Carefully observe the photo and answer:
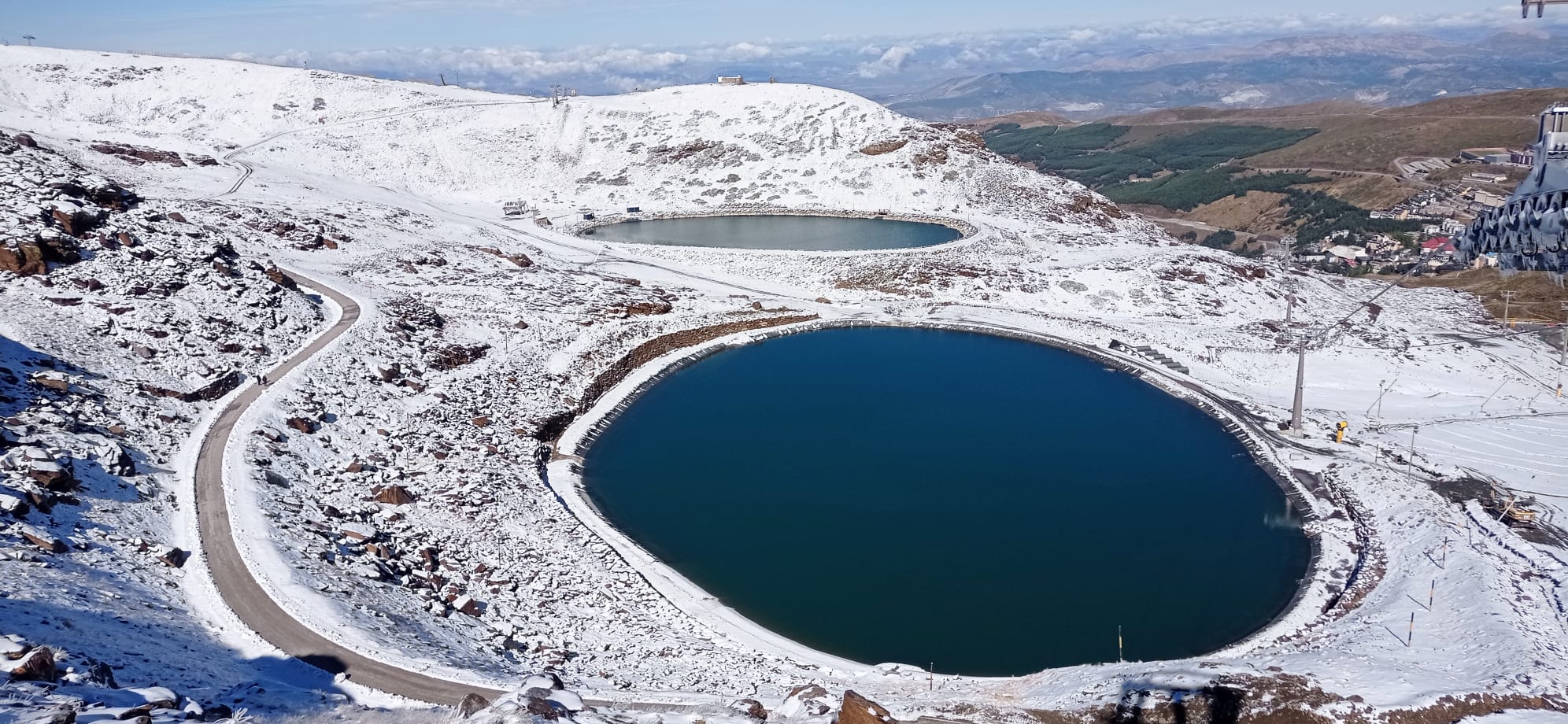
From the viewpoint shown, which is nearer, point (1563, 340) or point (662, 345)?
point (1563, 340)

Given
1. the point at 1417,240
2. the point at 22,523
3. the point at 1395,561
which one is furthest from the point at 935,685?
the point at 1417,240

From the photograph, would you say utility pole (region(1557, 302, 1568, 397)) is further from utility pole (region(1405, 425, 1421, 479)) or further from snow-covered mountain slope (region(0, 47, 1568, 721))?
utility pole (region(1405, 425, 1421, 479))

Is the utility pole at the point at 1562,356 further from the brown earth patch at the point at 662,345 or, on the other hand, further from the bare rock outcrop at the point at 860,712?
the bare rock outcrop at the point at 860,712

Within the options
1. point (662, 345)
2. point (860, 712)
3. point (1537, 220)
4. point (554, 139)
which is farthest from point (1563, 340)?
point (554, 139)

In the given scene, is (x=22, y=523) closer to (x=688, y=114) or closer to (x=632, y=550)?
(x=632, y=550)

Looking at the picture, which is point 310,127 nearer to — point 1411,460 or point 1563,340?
point 1411,460

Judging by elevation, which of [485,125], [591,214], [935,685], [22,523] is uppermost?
[485,125]

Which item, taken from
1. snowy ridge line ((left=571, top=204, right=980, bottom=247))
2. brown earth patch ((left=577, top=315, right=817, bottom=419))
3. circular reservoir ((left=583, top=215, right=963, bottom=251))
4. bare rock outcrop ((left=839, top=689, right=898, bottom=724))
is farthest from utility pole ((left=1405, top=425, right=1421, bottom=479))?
snowy ridge line ((left=571, top=204, right=980, bottom=247))

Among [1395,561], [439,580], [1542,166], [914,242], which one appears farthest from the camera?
[914,242]
